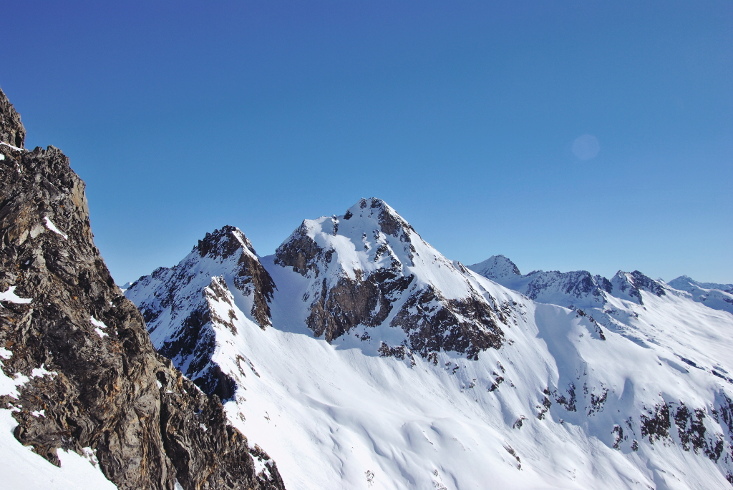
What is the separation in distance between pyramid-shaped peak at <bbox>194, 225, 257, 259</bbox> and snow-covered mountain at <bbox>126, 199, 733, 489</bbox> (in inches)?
27.7

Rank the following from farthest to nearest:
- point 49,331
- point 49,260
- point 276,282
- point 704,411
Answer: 1. point 276,282
2. point 704,411
3. point 49,260
4. point 49,331

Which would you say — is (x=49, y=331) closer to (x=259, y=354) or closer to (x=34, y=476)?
(x=34, y=476)

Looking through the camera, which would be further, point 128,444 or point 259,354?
point 259,354

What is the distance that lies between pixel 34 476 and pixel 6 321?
437 inches

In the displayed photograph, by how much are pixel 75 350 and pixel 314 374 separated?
83.6 meters

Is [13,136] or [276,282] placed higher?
[276,282]

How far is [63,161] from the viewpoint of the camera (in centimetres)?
3856

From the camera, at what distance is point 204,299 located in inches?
3986

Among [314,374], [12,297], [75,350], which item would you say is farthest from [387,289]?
[12,297]

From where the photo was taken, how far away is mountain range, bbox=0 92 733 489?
29.8 metres

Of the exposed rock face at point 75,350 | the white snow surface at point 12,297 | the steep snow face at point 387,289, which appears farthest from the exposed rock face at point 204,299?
the white snow surface at point 12,297

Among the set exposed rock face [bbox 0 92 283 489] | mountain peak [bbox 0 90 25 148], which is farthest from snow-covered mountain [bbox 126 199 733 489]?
mountain peak [bbox 0 90 25 148]

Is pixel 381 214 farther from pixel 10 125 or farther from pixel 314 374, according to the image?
pixel 10 125

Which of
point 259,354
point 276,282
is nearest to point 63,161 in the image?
point 259,354
